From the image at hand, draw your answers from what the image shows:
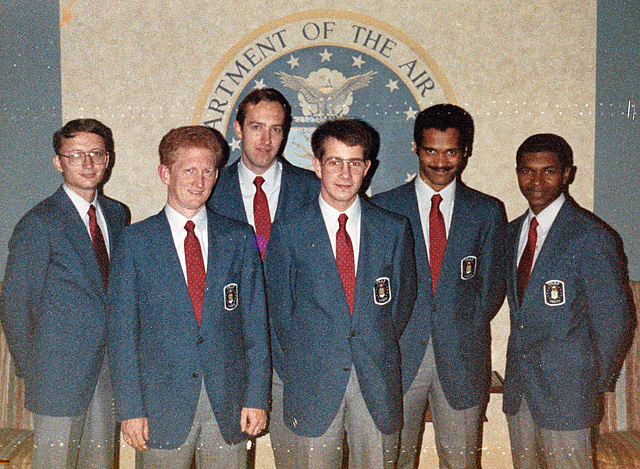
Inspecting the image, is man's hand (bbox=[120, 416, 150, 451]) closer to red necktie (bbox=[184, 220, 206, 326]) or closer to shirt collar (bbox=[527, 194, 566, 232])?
red necktie (bbox=[184, 220, 206, 326])

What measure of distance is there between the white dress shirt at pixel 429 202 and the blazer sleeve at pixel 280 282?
0.76 meters

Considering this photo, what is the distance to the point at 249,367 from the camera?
7.94 feet

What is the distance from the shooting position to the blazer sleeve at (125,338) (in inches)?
88.7

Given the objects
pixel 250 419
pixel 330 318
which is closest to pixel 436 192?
pixel 330 318

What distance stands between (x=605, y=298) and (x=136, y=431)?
2069 millimetres

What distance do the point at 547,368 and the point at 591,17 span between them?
2.12 meters

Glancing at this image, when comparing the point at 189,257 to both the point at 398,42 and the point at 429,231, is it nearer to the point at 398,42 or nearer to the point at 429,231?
the point at 429,231

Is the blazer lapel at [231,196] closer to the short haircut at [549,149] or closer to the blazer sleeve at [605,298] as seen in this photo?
the short haircut at [549,149]

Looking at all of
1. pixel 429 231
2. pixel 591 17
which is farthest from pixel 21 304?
pixel 591 17

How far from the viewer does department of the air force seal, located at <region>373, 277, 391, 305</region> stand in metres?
2.44

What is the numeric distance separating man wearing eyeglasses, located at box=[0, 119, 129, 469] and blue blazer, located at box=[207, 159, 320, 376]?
627 mm

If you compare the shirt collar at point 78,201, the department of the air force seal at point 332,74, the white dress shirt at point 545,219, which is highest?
the department of the air force seal at point 332,74

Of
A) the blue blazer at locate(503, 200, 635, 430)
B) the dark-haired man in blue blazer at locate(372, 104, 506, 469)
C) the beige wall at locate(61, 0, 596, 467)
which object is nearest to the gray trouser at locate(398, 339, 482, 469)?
the dark-haired man in blue blazer at locate(372, 104, 506, 469)

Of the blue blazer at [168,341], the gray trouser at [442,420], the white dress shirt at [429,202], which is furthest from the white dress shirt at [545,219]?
the blue blazer at [168,341]
